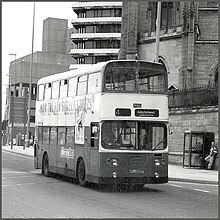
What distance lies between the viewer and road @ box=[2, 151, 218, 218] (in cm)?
1221

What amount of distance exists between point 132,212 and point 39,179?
988cm

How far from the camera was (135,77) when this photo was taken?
18.5 metres

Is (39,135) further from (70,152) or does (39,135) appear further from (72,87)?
(72,87)

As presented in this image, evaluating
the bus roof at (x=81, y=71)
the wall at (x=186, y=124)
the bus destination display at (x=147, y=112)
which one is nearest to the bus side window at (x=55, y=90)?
the bus roof at (x=81, y=71)

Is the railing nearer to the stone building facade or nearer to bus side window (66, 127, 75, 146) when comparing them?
the stone building facade

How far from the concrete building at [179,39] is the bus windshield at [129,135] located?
25785mm

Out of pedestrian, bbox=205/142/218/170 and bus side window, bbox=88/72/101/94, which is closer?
bus side window, bbox=88/72/101/94

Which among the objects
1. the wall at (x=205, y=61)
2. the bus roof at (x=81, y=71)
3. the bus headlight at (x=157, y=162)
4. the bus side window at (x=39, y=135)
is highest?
the wall at (x=205, y=61)

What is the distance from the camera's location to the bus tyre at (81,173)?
63.3 ft

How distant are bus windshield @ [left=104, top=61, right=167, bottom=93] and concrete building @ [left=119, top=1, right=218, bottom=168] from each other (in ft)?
81.9

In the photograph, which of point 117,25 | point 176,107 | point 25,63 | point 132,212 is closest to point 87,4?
point 117,25

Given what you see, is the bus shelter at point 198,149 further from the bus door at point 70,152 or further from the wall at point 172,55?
the wall at point 172,55

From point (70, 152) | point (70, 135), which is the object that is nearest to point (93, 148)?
point (70, 152)

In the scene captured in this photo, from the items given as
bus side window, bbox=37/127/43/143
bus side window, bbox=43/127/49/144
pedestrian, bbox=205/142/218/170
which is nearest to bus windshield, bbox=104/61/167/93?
bus side window, bbox=43/127/49/144
